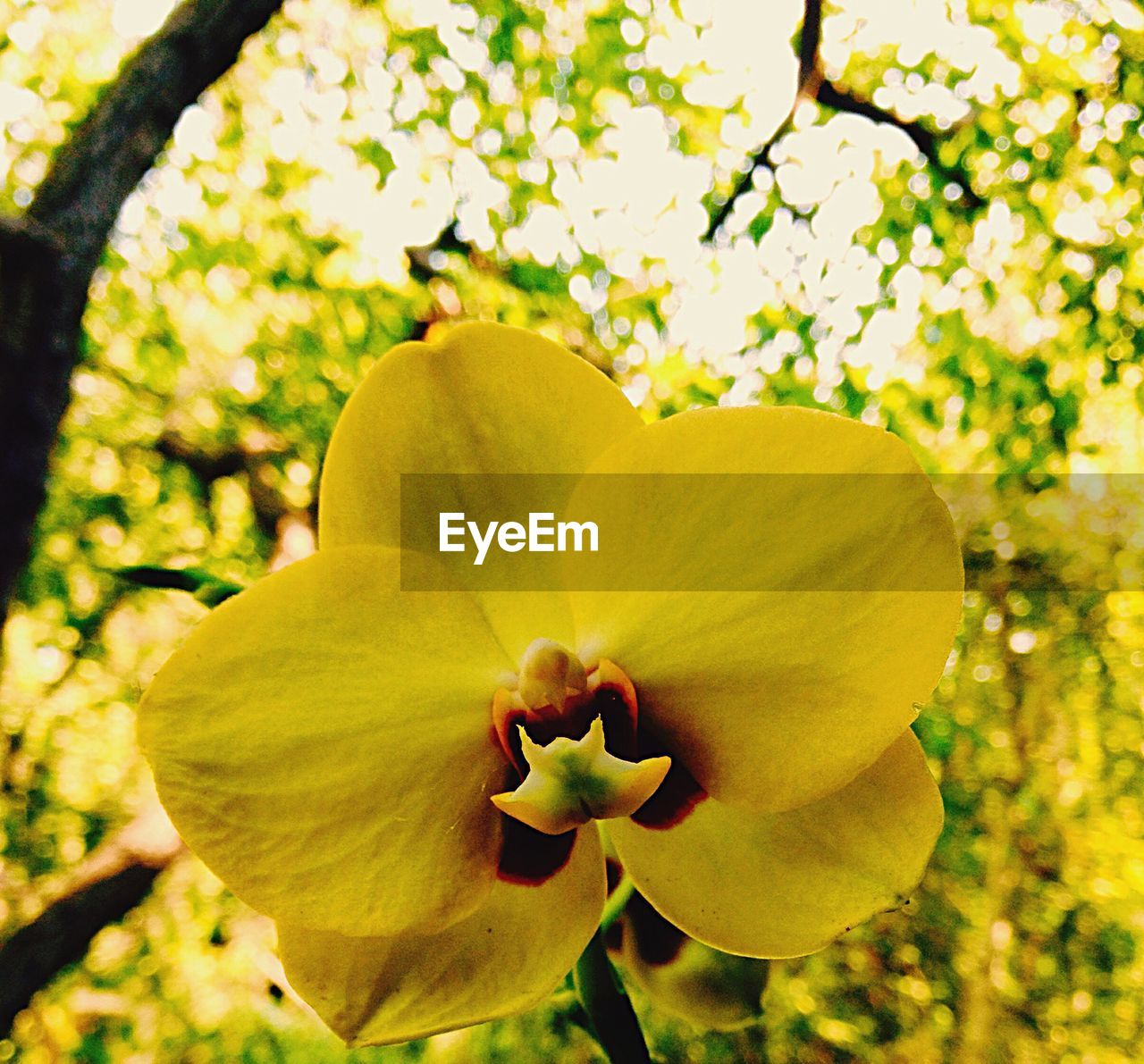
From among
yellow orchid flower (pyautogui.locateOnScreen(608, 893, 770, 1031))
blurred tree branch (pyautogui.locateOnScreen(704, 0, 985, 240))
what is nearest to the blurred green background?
blurred tree branch (pyautogui.locateOnScreen(704, 0, 985, 240))

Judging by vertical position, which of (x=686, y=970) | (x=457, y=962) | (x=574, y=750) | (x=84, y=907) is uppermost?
(x=574, y=750)

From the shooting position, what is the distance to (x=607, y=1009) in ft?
1.48

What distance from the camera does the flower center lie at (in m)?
0.34

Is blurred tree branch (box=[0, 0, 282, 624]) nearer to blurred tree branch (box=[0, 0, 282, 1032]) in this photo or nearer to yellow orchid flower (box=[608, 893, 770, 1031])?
blurred tree branch (box=[0, 0, 282, 1032])

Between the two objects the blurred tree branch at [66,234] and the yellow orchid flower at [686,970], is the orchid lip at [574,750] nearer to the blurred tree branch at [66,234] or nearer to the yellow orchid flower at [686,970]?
the yellow orchid flower at [686,970]

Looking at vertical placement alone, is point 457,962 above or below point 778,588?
below

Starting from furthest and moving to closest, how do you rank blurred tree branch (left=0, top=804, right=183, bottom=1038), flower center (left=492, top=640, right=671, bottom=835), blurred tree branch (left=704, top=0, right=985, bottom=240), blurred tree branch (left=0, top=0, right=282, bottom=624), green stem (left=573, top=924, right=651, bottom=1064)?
1. blurred tree branch (left=704, top=0, right=985, bottom=240)
2. blurred tree branch (left=0, top=804, right=183, bottom=1038)
3. blurred tree branch (left=0, top=0, right=282, bottom=624)
4. green stem (left=573, top=924, right=651, bottom=1064)
5. flower center (left=492, top=640, right=671, bottom=835)

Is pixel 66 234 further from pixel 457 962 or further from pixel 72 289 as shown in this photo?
pixel 457 962

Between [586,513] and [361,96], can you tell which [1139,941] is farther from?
[361,96]

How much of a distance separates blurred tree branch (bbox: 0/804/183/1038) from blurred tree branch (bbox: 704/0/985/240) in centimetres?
196

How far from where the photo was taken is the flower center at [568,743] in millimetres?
342

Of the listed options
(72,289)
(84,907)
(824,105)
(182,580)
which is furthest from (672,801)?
(824,105)

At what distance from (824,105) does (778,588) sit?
2.02 m

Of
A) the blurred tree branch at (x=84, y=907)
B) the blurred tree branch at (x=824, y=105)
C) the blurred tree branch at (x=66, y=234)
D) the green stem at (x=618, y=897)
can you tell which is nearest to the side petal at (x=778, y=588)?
the green stem at (x=618, y=897)
